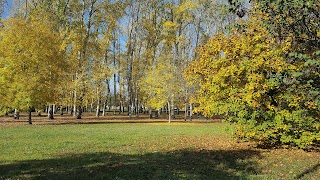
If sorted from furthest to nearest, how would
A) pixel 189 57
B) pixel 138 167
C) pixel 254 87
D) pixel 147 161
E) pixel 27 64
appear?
pixel 189 57 < pixel 27 64 < pixel 254 87 < pixel 147 161 < pixel 138 167

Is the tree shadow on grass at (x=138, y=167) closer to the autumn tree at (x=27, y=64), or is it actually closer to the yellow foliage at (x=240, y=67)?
the yellow foliage at (x=240, y=67)

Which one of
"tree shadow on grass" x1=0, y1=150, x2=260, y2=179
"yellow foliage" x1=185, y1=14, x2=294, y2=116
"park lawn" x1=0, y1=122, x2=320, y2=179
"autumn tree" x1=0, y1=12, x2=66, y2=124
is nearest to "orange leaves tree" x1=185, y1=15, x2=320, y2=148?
"yellow foliage" x1=185, y1=14, x2=294, y2=116

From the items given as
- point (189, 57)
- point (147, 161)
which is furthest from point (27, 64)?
point (189, 57)

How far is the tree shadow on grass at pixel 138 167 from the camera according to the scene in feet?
31.0

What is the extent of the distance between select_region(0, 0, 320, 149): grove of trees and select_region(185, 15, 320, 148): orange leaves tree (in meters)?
0.05

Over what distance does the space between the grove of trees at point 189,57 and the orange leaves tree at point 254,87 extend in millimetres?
47

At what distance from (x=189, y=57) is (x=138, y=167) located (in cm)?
4104

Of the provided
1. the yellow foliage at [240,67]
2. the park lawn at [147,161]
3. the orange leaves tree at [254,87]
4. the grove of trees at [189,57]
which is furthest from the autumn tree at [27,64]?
the orange leaves tree at [254,87]

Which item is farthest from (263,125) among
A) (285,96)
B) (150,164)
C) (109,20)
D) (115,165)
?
(109,20)

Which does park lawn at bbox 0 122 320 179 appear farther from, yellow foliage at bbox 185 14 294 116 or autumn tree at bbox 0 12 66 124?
autumn tree at bbox 0 12 66 124

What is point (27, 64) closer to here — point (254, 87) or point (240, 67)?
point (240, 67)

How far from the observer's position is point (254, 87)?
563 inches

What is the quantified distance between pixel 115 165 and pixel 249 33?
29.2 feet

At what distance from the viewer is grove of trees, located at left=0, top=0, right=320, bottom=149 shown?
10.4m
